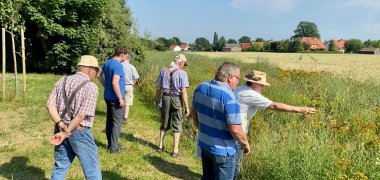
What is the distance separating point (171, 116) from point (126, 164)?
135cm

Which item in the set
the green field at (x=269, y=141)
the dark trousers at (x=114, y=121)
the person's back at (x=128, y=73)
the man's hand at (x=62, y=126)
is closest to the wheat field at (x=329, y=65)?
the green field at (x=269, y=141)

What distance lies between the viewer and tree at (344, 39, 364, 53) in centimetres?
11056

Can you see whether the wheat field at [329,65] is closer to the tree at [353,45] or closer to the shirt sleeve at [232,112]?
the shirt sleeve at [232,112]

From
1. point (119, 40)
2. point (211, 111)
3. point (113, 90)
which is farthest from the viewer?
point (119, 40)

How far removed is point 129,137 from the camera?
8422 mm

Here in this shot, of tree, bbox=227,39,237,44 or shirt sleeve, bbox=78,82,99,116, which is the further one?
tree, bbox=227,39,237,44

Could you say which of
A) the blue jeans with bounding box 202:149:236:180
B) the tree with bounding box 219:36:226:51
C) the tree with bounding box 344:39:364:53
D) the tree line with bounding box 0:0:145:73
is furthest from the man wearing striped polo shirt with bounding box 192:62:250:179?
the tree with bounding box 219:36:226:51

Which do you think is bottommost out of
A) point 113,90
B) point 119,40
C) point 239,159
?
point 239,159

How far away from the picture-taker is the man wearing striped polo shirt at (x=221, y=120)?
3.73m

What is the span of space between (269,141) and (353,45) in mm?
116551

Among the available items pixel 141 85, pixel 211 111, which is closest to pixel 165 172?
pixel 211 111

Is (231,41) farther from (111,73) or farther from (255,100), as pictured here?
(255,100)

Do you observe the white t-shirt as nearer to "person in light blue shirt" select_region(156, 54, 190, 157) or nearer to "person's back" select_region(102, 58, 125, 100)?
"person in light blue shirt" select_region(156, 54, 190, 157)

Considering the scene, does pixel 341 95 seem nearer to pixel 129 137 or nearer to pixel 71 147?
pixel 129 137
